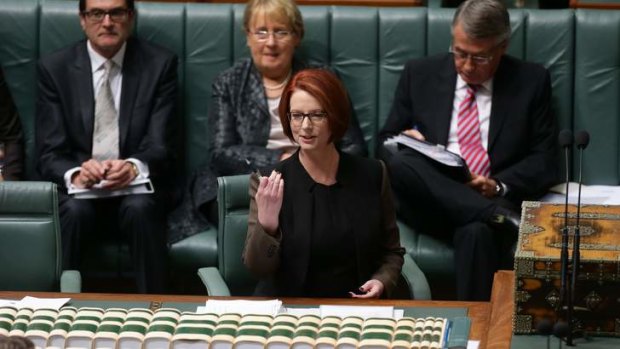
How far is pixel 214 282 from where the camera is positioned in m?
4.22

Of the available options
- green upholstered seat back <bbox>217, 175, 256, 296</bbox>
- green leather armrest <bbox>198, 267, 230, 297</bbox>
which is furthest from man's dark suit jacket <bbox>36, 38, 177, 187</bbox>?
green leather armrest <bbox>198, 267, 230, 297</bbox>

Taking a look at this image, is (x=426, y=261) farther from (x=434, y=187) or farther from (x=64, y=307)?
(x=64, y=307)

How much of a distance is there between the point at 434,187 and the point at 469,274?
37 cm

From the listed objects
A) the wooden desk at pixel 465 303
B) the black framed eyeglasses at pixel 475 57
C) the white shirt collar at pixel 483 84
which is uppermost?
the black framed eyeglasses at pixel 475 57

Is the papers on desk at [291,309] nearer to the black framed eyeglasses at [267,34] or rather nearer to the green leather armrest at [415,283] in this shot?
the green leather armrest at [415,283]

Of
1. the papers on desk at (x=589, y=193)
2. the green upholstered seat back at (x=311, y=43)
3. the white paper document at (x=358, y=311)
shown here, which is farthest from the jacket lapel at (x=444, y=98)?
the white paper document at (x=358, y=311)

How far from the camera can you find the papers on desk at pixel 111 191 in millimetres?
5492

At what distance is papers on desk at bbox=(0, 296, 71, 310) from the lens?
3490 mm

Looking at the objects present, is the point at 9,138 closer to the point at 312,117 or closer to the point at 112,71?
the point at 112,71

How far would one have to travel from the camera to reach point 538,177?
5.52 m

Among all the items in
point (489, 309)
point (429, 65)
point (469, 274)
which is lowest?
point (469, 274)

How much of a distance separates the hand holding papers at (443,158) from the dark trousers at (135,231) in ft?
3.38

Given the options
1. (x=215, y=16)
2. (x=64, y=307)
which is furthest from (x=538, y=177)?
(x=64, y=307)

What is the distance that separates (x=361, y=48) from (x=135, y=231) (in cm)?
129
